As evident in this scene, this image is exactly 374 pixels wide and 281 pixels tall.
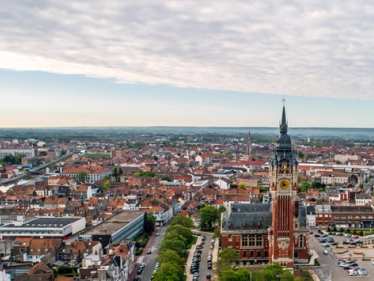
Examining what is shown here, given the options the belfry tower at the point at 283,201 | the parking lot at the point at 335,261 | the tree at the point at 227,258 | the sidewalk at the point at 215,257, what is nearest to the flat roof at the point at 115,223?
the sidewalk at the point at 215,257

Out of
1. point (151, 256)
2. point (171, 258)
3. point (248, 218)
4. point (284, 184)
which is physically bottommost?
point (151, 256)

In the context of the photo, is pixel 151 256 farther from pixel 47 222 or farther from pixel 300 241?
pixel 300 241

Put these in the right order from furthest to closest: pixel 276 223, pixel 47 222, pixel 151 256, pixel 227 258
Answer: pixel 47 222 → pixel 151 256 → pixel 276 223 → pixel 227 258

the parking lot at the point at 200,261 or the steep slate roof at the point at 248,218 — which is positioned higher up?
the steep slate roof at the point at 248,218

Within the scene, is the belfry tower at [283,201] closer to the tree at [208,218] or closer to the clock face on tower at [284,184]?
the clock face on tower at [284,184]

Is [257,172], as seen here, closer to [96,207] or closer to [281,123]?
[96,207]

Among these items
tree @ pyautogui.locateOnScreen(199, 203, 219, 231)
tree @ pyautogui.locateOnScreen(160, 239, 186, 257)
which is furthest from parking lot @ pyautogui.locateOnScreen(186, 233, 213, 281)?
tree @ pyautogui.locateOnScreen(199, 203, 219, 231)

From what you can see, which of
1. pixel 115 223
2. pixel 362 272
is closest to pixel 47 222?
pixel 115 223
